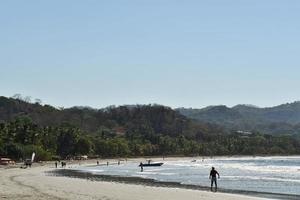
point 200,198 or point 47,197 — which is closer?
point 47,197

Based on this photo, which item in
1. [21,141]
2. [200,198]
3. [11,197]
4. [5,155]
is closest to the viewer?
[11,197]

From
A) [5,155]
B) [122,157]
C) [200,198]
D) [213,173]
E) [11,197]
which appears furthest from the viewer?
[122,157]

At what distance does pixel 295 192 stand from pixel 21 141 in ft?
307

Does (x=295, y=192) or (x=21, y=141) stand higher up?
(x=21, y=141)

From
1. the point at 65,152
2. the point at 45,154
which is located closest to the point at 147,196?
the point at 45,154

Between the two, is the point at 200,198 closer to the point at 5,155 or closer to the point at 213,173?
the point at 213,173

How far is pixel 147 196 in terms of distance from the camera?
127 ft

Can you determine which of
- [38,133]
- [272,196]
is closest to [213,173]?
[272,196]

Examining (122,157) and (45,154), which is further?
(122,157)

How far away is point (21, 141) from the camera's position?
13012cm

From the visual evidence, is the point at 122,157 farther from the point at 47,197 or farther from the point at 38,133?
the point at 47,197

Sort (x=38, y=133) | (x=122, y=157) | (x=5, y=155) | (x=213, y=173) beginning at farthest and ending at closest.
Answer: (x=122, y=157), (x=38, y=133), (x=5, y=155), (x=213, y=173)

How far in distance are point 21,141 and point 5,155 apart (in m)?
11.2

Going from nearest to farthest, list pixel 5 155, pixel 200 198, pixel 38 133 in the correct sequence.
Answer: pixel 200 198
pixel 5 155
pixel 38 133
